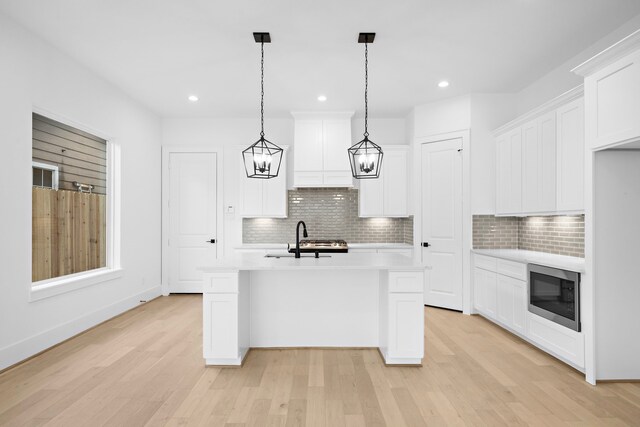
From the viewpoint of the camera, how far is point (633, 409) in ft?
8.20

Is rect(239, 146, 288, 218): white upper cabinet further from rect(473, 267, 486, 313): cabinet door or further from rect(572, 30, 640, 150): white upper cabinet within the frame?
rect(572, 30, 640, 150): white upper cabinet

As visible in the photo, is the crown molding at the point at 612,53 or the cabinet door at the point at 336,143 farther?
the cabinet door at the point at 336,143

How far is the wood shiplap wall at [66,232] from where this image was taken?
373 centimetres

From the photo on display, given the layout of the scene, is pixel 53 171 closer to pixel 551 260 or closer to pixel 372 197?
pixel 372 197

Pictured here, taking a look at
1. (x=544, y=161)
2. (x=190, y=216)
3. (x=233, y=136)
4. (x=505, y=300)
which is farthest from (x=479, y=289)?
(x=190, y=216)

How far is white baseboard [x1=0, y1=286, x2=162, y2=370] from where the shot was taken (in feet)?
10.5

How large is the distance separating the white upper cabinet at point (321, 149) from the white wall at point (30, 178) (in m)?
2.48

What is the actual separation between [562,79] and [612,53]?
1.69m

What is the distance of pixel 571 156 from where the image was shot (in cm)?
354

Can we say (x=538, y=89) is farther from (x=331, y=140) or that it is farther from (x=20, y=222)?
(x=20, y=222)

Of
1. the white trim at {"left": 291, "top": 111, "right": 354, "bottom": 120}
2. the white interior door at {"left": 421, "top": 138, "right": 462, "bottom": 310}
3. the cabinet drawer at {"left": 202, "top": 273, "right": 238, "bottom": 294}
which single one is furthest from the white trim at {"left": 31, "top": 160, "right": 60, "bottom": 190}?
the white interior door at {"left": 421, "top": 138, "right": 462, "bottom": 310}

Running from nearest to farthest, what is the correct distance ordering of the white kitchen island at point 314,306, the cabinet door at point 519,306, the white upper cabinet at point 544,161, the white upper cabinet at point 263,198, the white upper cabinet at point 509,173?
the white upper cabinet at point 544,161 → the white kitchen island at point 314,306 → the cabinet door at point 519,306 → the white upper cabinet at point 509,173 → the white upper cabinet at point 263,198

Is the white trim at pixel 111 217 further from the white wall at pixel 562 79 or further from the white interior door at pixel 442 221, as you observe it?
the white wall at pixel 562 79

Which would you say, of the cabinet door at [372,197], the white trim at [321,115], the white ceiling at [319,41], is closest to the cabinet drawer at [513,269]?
the cabinet door at [372,197]
